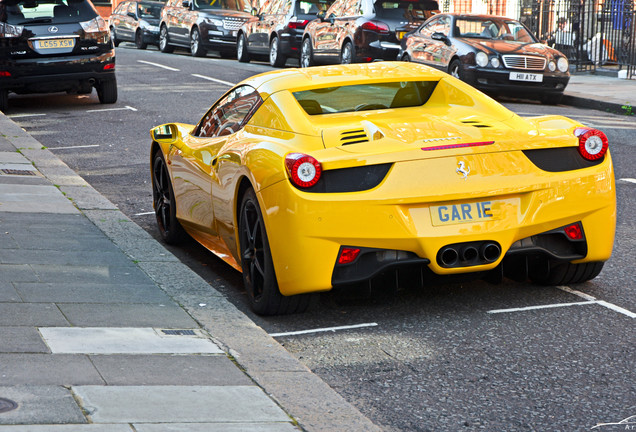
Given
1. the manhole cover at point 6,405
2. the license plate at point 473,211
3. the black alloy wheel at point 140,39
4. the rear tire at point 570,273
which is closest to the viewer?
the manhole cover at point 6,405

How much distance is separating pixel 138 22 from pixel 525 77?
21167mm

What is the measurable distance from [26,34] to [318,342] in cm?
1183

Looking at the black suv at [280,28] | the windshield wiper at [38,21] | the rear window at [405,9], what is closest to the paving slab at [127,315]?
the windshield wiper at [38,21]

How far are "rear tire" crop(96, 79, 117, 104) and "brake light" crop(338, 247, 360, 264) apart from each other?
41.0 ft

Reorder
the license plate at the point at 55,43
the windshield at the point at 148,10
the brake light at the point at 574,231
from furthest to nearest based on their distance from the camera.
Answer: the windshield at the point at 148,10 < the license plate at the point at 55,43 < the brake light at the point at 574,231

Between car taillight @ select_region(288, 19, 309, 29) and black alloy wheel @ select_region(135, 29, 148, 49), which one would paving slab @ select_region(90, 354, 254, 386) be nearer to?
car taillight @ select_region(288, 19, 309, 29)

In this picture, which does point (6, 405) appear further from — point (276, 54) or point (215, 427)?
point (276, 54)

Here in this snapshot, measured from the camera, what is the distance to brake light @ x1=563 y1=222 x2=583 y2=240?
18.4 ft

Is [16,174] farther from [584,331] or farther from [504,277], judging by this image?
[584,331]

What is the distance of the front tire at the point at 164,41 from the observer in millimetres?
32750

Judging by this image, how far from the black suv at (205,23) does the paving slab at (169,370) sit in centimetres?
2494

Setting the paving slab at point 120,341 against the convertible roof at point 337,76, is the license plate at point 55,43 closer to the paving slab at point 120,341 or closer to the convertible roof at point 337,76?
the convertible roof at point 337,76

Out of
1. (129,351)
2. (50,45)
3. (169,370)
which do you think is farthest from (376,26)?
(169,370)

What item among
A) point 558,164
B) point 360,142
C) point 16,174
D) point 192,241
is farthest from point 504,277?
point 16,174
